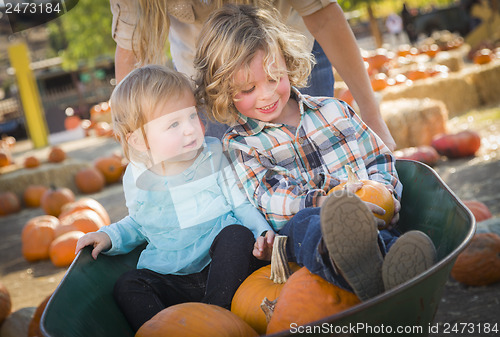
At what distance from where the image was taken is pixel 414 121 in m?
6.23

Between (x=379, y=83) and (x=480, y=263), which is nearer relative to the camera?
(x=480, y=263)

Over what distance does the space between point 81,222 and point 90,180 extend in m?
2.78

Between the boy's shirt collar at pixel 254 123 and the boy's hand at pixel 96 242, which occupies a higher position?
the boy's shirt collar at pixel 254 123

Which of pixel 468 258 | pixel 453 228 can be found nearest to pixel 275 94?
pixel 453 228

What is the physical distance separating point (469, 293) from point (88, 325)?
76.8 inches

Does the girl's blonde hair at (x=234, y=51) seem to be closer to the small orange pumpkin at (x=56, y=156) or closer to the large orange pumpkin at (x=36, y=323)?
the large orange pumpkin at (x=36, y=323)

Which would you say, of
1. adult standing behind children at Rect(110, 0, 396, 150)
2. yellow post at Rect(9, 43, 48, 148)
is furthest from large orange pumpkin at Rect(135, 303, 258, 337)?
yellow post at Rect(9, 43, 48, 148)

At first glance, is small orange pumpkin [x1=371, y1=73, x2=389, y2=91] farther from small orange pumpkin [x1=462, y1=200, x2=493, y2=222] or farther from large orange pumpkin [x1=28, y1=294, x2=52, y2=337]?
large orange pumpkin [x1=28, y1=294, x2=52, y2=337]

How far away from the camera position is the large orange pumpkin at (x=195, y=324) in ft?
4.63

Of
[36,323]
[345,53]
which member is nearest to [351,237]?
[345,53]

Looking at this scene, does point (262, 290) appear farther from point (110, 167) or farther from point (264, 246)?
point (110, 167)

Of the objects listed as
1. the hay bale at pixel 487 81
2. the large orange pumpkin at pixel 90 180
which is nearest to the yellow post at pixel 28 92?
the large orange pumpkin at pixel 90 180

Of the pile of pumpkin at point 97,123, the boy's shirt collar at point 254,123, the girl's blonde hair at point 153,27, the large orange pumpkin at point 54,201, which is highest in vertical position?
the girl's blonde hair at point 153,27

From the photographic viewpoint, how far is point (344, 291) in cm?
135
